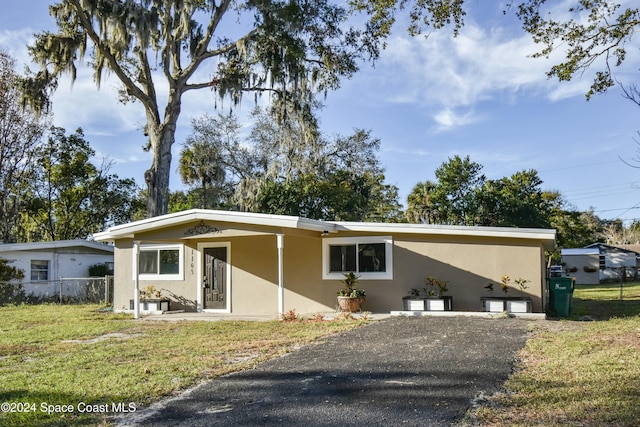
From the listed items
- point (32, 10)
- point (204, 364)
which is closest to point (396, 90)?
point (32, 10)

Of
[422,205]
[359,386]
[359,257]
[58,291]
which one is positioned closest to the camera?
[359,386]

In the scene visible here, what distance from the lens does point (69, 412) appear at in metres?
5.07

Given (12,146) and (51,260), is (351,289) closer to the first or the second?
(51,260)

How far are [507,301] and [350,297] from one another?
352 centimetres

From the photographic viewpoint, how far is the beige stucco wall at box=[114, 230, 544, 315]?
12.6m

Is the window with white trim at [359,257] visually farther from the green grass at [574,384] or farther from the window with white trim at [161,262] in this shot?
the green grass at [574,384]

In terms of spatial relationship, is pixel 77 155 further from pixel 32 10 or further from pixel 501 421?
pixel 501 421

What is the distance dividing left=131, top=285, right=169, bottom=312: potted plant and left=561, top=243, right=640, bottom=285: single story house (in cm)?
2847

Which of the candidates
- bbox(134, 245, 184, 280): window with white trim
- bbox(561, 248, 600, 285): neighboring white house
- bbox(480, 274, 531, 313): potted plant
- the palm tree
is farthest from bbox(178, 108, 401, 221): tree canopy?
bbox(561, 248, 600, 285): neighboring white house

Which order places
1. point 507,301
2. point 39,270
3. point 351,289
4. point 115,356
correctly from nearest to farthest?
point 115,356 → point 507,301 → point 351,289 → point 39,270

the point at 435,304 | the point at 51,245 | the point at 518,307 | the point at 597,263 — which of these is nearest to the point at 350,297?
the point at 435,304

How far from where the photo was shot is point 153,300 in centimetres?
1491

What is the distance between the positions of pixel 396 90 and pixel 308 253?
8.32 m

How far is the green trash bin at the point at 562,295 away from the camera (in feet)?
42.5
